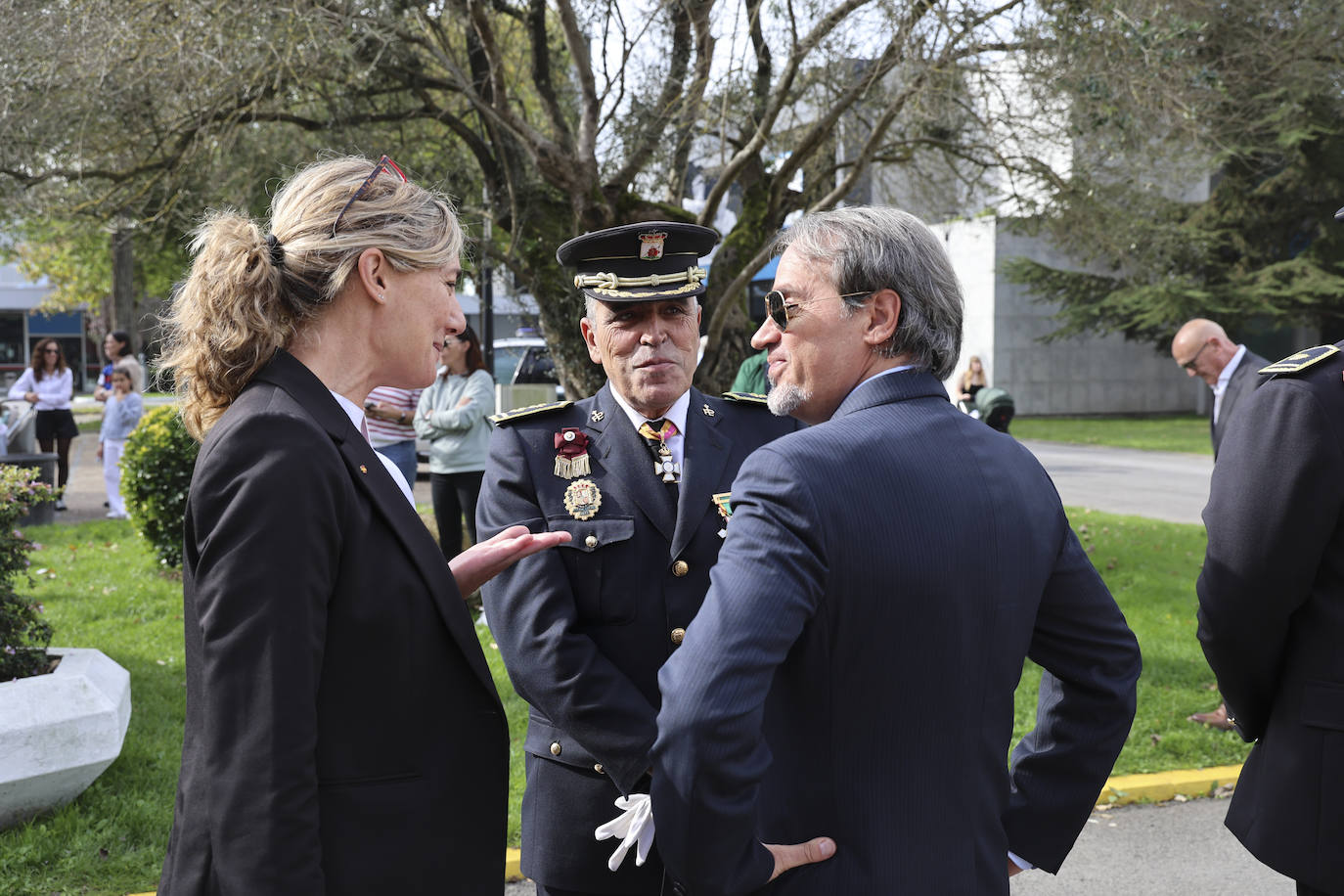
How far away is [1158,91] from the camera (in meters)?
7.19

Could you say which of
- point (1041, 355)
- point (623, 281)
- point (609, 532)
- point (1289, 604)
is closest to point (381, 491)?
point (609, 532)

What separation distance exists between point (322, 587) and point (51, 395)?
44.5ft

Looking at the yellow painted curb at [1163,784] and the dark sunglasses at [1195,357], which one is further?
the dark sunglasses at [1195,357]

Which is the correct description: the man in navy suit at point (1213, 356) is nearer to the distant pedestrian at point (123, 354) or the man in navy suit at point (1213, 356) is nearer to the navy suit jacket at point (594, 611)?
the navy suit jacket at point (594, 611)

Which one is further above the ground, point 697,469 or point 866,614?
point 697,469

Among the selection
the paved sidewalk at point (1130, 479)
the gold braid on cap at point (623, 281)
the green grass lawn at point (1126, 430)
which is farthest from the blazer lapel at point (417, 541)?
the green grass lawn at point (1126, 430)

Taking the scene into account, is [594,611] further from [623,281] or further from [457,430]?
[457,430]

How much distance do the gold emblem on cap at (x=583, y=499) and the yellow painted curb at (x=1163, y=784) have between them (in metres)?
3.42

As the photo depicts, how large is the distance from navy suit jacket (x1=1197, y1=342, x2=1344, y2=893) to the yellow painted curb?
257 centimetres

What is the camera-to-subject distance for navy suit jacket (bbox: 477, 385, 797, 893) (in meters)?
2.40

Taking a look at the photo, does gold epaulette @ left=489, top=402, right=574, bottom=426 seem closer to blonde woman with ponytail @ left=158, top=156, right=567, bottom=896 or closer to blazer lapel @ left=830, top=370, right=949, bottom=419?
blonde woman with ponytail @ left=158, top=156, right=567, bottom=896

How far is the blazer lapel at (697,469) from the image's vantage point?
8.57 feet

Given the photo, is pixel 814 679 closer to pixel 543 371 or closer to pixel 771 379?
pixel 771 379

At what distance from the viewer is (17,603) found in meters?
4.47
